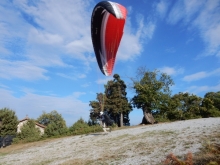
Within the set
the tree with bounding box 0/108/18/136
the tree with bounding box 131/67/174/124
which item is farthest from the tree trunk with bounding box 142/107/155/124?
the tree with bounding box 0/108/18/136

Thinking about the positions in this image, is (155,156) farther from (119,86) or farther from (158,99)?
(119,86)

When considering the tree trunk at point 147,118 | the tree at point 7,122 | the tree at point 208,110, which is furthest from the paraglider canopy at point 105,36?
the tree at point 7,122

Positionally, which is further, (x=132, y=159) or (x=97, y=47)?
(x=97, y=47)

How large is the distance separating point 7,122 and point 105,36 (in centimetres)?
2850

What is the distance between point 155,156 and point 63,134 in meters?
20.5

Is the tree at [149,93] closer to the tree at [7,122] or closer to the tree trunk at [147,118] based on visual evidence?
the tree trunk at [147,118]

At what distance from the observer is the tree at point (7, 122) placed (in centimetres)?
3089

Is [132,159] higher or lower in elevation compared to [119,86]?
lower

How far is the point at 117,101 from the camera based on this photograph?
3778cm

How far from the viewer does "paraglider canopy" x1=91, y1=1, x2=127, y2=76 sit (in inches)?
346

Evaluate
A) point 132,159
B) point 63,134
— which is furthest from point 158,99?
point 132,159

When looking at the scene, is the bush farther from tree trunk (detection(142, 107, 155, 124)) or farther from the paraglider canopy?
the paraglider canopy

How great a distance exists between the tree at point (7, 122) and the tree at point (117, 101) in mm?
16513

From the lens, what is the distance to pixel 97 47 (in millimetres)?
10141
